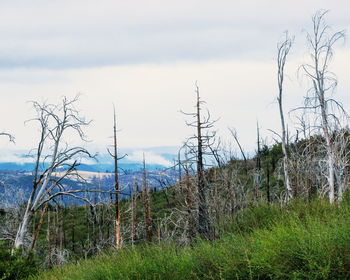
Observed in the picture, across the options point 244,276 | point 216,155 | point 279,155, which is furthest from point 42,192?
point 279,155

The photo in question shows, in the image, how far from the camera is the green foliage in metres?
13.5

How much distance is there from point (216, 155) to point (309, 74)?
5991 mm

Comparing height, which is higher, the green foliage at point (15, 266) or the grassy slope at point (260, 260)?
the grassy slope at point (260, 260)

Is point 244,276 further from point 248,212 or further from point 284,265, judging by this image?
point 248,212

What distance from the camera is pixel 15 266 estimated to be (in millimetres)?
13742

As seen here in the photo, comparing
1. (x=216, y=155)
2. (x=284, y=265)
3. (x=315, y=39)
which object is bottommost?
(x=284, y=265)

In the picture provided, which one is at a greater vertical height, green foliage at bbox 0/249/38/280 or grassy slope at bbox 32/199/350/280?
grassy slope at bbox 32/199/350/280

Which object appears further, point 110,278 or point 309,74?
point 309,74

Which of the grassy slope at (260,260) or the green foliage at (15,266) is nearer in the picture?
the grassy slope at (260,260)

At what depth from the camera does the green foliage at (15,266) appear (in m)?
13.5

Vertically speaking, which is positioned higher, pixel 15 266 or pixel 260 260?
pixel 260 260

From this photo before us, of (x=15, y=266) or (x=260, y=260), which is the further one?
(x=15, y=266)

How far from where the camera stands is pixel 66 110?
24875 mm

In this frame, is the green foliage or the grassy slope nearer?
the grassy slope
